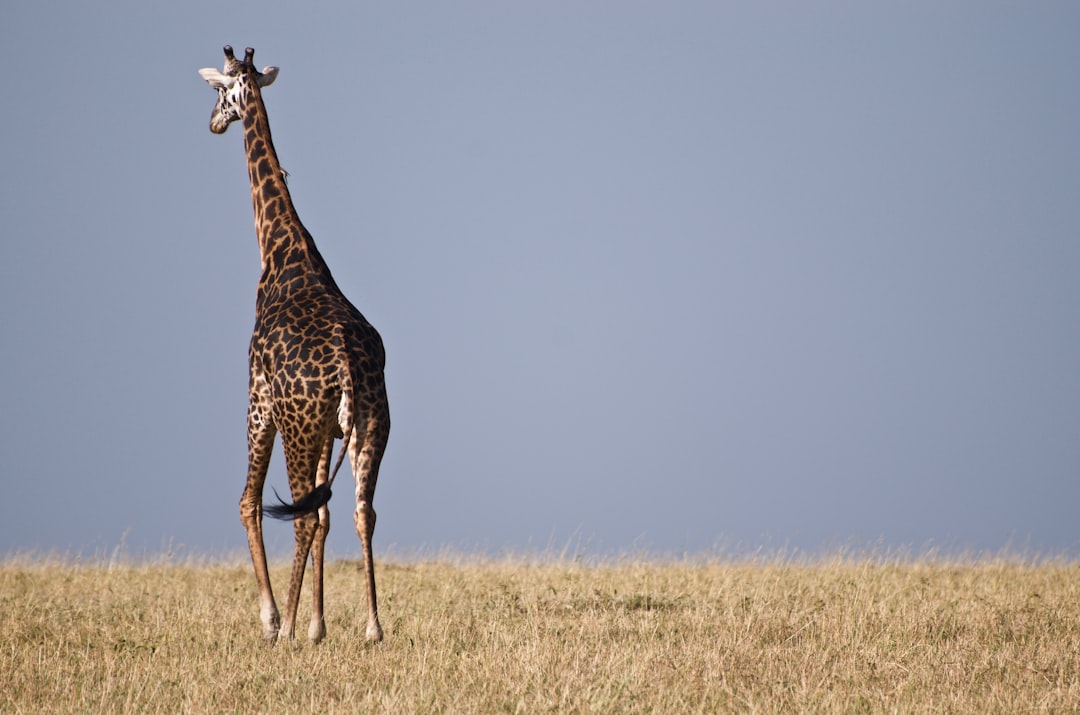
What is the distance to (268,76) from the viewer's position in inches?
489

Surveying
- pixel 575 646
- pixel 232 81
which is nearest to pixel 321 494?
pixel 575 646

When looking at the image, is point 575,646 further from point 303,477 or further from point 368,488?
point 303,477

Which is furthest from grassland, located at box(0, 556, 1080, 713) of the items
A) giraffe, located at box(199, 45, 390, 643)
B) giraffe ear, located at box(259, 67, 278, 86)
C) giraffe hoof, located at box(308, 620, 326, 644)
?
giraffe ear, located at box(259, 67, 278, 86)

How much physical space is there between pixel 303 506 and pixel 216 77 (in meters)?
5.36

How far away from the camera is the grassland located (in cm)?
771

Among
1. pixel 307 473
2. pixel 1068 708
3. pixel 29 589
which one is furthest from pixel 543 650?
pixel 29 589

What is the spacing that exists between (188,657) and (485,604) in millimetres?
3780

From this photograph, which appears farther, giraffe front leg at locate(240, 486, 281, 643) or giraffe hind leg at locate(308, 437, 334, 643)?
giraffe front leg at locate(240, 486, 281, 643)

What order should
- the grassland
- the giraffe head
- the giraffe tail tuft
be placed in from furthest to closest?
the giraffe head
the giraffe tail tuft
the grassland

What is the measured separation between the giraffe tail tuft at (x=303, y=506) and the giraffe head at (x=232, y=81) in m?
4.75

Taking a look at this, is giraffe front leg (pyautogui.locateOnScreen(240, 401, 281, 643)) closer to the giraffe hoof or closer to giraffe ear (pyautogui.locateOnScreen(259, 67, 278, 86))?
the giraffe hoof

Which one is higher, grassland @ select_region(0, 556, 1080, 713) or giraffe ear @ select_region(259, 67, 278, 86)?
giraffe ear @ select_region(259, 67, 278, 86)

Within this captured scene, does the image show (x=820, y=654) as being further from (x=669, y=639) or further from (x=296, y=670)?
(x=296, y=670)

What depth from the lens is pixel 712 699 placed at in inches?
301
